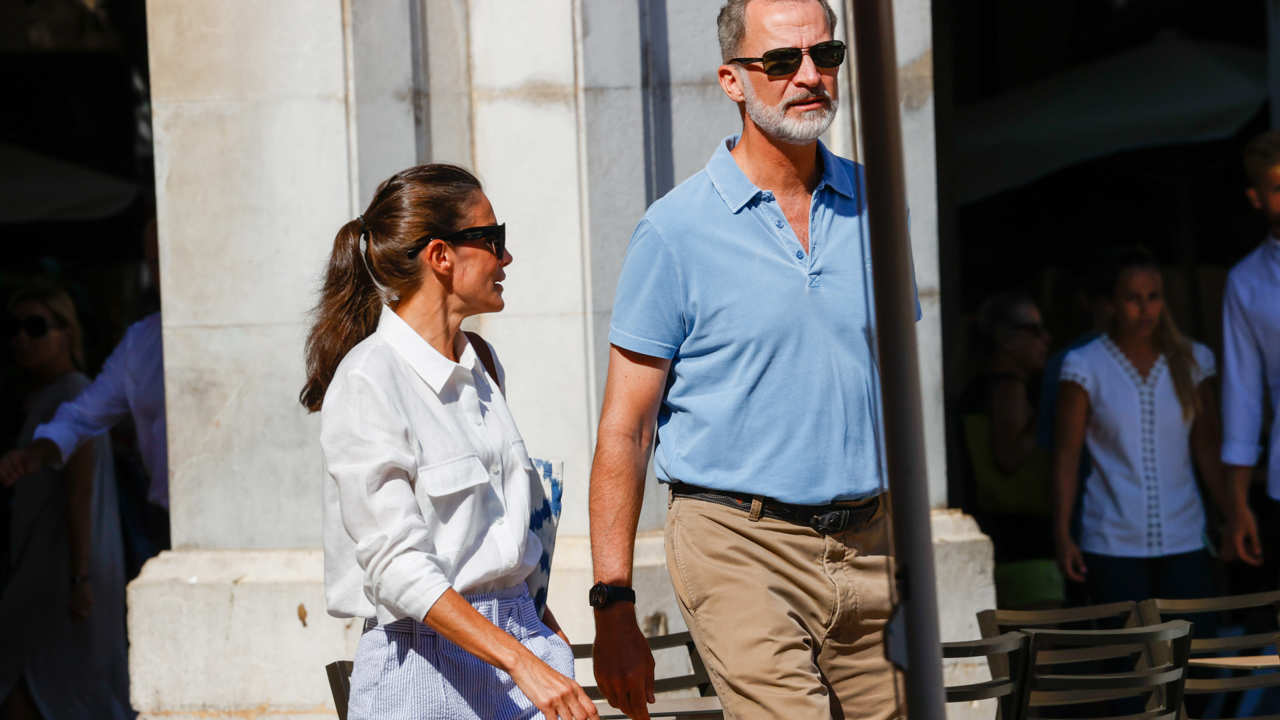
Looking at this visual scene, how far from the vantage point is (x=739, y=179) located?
9.89ft

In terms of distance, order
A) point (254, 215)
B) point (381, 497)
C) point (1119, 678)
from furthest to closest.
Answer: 1. point (254, 215)
2. point (1119, 678)
3. point (381, 497)

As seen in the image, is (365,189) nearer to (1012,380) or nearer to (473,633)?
(473,633)

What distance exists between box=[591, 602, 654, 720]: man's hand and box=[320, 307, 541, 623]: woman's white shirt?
0.20 m

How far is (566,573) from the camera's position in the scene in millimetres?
4715

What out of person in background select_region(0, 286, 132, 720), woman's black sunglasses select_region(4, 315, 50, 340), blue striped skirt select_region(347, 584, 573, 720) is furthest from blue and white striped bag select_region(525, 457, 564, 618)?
woman's black sunglasses select_region(4, 315, 50, 340)

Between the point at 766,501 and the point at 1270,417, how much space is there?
335cm

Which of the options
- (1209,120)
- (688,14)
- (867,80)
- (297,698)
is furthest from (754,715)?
(1209,120)

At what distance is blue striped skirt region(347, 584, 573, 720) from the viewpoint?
8.76 ft

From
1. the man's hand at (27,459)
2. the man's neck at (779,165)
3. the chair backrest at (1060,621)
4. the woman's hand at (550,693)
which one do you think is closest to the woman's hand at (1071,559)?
the chair backrest at (1060,621)

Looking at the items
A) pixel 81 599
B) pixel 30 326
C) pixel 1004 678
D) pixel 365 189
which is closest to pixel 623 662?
pixel 1004 678

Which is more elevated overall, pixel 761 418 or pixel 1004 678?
pixel 761 418

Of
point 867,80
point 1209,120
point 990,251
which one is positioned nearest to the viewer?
point 867,80

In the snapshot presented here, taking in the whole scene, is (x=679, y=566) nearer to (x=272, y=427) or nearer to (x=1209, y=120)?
(x=272, y=427)

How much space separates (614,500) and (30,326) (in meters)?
4.37
